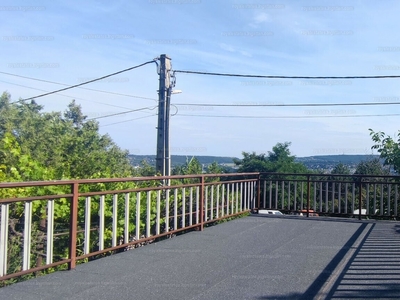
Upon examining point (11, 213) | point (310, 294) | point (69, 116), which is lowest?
point (310, 294)

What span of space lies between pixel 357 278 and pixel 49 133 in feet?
86.6

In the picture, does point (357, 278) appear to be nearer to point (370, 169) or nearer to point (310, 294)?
point (310, 294)

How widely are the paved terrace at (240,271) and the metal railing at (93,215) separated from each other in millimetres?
233

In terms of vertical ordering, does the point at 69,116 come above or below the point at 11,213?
above

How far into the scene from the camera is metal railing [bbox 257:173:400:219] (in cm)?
983

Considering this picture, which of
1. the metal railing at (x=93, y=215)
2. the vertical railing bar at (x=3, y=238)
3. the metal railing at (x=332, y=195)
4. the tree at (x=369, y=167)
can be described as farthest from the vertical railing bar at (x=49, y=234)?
the tree at (x=369, y=167)

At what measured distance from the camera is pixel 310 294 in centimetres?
429

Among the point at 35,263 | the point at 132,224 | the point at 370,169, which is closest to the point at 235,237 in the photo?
the point at 132,224

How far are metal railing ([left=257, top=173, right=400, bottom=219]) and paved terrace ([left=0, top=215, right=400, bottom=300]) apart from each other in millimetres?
2235

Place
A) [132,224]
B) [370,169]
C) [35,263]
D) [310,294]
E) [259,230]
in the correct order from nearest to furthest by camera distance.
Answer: [310,294] < [35,263] < [132,224] < [259,230] < [370,169]

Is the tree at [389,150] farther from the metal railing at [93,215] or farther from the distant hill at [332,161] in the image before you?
the distant hill at [332,161]

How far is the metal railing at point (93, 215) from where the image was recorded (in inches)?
183

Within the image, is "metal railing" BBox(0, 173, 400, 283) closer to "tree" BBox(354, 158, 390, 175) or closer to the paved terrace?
the paved terrace

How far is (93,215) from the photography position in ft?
25.2
